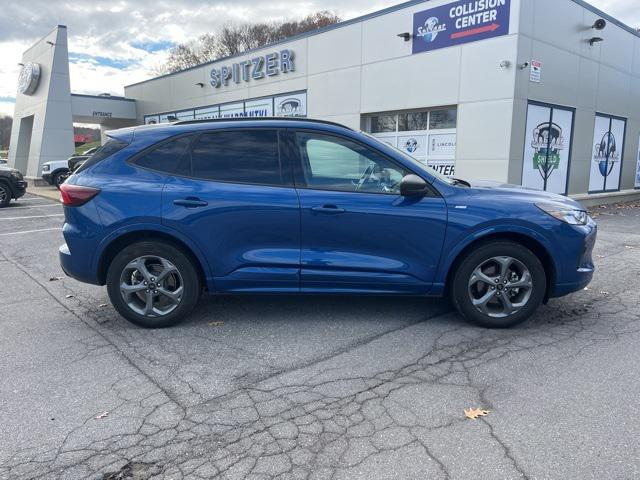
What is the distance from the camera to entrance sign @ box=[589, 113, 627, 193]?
15.3 metres

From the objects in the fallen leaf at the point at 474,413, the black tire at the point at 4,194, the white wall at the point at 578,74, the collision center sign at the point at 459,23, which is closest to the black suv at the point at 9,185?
the black tire at the point at 4,194

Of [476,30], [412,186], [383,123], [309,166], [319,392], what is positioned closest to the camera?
[319,392]

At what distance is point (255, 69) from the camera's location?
19484 millimetres

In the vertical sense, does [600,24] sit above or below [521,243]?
above

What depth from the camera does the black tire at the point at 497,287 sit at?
4203 mm

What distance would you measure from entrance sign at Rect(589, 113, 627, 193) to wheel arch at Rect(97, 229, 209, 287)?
1466 cm

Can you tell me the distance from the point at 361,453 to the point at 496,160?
440 inches

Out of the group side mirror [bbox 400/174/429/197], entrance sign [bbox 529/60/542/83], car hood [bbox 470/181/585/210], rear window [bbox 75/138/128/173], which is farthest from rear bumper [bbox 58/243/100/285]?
entrance sign [bbox 529/60/542/83]

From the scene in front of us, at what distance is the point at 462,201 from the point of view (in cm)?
418

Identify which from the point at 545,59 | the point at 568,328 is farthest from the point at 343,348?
the point at 545,59

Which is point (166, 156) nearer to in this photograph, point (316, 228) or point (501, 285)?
point (316, 228)

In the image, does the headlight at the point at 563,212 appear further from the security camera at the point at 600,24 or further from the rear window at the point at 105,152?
the security camera at the point at 600,24

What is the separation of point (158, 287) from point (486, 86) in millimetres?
10726

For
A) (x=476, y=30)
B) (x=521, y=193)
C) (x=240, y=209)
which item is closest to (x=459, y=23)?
(x=476, y=30)
